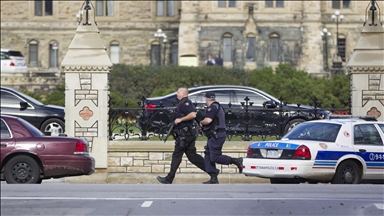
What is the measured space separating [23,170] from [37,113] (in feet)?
33.3

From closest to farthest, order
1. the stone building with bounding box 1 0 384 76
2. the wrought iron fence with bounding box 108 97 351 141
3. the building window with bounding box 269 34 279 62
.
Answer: the wrought iron fence with bounding box 108 97 351 141 < the stone building with bounding box 1 0 384 76 < the building window with bounding box 269 34 279 62

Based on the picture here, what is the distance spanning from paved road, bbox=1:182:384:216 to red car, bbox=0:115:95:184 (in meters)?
3.33

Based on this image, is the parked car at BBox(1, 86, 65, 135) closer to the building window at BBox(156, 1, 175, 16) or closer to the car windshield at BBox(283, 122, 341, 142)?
the car windshield at BBox(283, 122, 341, 142)

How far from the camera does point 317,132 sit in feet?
71.8

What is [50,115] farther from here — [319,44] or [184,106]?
[319,44]

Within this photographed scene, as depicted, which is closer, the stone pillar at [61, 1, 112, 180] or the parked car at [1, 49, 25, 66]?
the stone pillar at [61, 1, 112, 180]

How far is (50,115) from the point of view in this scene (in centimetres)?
3027

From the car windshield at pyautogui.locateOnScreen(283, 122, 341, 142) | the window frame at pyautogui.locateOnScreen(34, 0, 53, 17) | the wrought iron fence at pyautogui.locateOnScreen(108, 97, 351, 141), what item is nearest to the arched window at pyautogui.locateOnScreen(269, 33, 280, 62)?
the window frame at pyautogui.locateOnScreen(34, 0, 53, 17)

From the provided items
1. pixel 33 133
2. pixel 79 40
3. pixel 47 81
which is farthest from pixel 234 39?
pixel 33 133

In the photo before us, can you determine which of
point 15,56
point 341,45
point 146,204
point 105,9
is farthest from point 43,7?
point 146,204

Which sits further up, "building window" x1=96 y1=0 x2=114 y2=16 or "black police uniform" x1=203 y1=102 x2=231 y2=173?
"building window" x1=96 y1=0 x2=114 y2=16

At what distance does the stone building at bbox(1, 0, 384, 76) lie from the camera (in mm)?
68750

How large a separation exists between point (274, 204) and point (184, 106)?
20.6 ft

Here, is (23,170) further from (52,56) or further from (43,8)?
(43,8)
